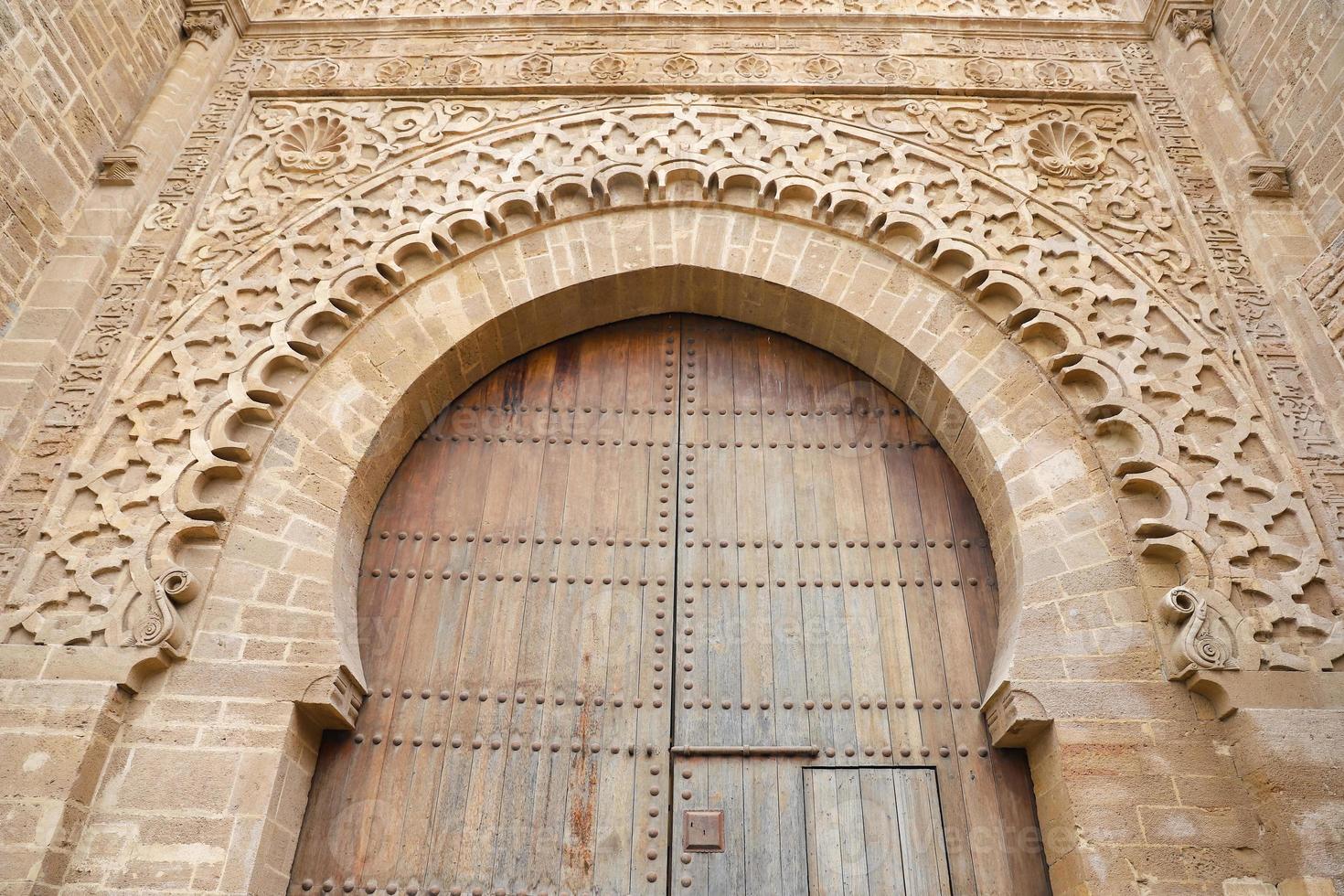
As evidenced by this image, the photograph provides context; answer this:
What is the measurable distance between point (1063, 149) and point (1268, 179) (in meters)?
0.95

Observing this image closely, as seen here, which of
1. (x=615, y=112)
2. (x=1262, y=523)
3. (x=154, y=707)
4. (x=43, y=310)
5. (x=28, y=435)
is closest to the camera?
(x=154, y=707)

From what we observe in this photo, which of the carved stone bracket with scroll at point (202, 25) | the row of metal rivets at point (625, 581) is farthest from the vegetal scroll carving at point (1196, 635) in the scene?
the carved stone bracket with scroll at point (202, 25)

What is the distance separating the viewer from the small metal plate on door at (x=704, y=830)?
130 inches

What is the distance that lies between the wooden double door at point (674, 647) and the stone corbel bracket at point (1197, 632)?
0.70 meters

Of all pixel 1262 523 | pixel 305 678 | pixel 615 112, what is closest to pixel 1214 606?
pixel 1262 523

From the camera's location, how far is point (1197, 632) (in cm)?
314

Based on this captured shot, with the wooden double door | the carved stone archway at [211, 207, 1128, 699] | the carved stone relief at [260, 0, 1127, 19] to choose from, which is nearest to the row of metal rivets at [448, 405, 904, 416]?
the wooden double door

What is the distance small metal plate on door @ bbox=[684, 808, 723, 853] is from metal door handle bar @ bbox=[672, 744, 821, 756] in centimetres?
21

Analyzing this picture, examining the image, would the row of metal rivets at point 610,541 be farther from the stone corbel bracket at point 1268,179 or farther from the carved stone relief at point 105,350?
the stone corbel bracket at point 1268,179

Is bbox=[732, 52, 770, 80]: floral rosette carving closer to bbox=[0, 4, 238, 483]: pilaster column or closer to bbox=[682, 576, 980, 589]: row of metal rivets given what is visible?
bbox=[682, 576, 980, 589]: row of metal rivets

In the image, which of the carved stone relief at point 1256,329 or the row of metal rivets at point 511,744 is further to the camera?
the row of metal rivets at point 511,744

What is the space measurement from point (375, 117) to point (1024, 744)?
443 cm

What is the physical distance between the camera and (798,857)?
326cm

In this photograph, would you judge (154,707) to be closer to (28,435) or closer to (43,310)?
(28,435)
